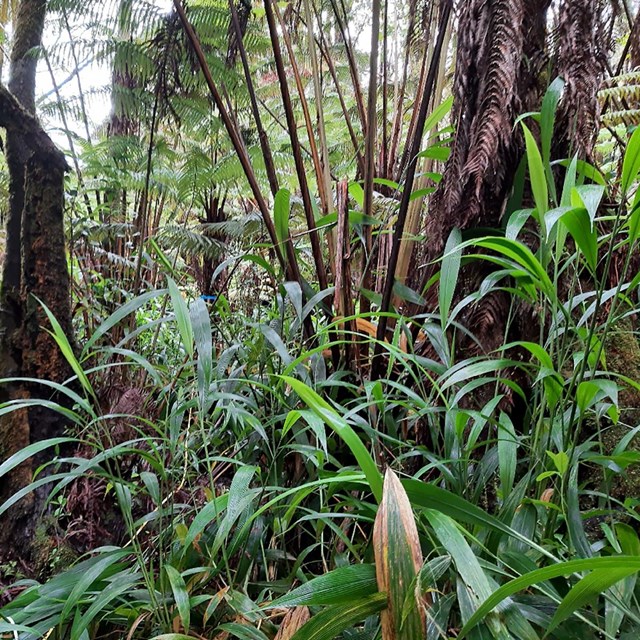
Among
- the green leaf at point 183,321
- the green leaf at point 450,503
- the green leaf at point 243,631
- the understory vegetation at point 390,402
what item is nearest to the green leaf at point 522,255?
the understory vegetation at point 390,402

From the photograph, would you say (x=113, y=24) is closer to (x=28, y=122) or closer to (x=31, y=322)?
(x=28, y=122)

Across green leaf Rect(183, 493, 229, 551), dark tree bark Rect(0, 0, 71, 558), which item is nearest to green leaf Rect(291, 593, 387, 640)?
green leaf Rect(183, 493, 229, 551)

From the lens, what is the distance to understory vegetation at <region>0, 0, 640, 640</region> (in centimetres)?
38

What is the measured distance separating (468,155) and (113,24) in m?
1.78

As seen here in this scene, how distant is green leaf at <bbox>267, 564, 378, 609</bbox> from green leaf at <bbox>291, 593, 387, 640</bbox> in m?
0.01

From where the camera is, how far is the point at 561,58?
28.5 inches

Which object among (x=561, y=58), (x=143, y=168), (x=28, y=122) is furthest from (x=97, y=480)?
(x=143, y=168)

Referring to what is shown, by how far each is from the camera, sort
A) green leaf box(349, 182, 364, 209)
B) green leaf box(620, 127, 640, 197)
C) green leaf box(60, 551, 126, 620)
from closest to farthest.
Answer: green leaf box(620, 127, 640, 197) < green leaf box(60, 551, 126, 620) < green leaf box(349, 182, 364, 209)

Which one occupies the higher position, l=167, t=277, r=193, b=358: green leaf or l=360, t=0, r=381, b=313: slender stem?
l=360, t=0, r=381, b=313: slender stem

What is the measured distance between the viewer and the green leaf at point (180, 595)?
46 centimetres

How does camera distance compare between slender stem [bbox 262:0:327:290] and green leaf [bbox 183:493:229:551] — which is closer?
green leaf [bbox 183:493:229:551]

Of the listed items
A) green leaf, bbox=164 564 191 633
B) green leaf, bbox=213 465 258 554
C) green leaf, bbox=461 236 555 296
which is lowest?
green leaf, bbox=164 564 191 633

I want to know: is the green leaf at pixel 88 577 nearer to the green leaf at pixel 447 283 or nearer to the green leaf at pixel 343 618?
the green leaf at pixel 343 618

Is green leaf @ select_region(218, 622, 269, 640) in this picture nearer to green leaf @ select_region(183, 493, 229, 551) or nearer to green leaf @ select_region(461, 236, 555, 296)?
green leaf @ select_region(183, 493, 229, 551)
